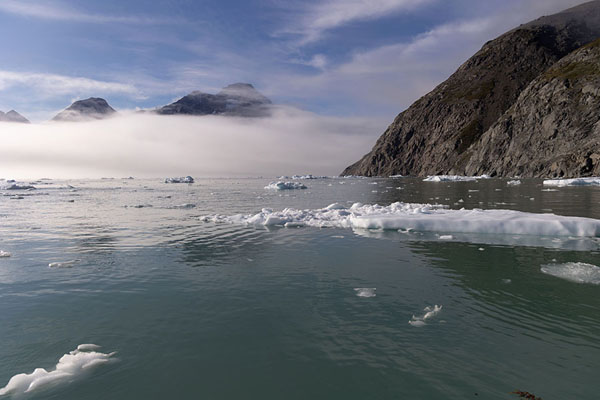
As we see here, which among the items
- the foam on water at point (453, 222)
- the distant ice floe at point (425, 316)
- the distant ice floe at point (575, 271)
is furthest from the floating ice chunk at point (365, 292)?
the foam on water at point (453, 222)

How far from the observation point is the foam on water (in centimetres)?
1758

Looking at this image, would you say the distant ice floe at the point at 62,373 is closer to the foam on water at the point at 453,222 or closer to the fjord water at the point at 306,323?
the fjord water at the point at 306,323

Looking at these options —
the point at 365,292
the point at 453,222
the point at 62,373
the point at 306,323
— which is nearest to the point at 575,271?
the point at 365,292

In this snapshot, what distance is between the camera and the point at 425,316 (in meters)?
8.10

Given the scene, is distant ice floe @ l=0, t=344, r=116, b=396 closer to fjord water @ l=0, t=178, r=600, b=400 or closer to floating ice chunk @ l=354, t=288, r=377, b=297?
fjord water @ l=0, t=178, r=600, b=400

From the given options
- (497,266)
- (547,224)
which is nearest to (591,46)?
(547,224)

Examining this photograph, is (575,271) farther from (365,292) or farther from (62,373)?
(62,373)

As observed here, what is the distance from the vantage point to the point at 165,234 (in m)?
20.2

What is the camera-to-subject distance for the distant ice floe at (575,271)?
10527 millimetres

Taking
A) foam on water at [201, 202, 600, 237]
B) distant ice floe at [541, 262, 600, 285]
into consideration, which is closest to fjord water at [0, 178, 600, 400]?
distant ice floe at [541, 262, 600, 285]

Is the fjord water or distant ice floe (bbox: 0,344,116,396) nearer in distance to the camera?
distant ice floe (bbox: 0,344,116,396)

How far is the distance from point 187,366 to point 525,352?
625 cm

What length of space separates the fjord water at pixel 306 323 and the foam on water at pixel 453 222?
2.80 metres

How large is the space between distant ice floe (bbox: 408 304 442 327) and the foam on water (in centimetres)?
1207
